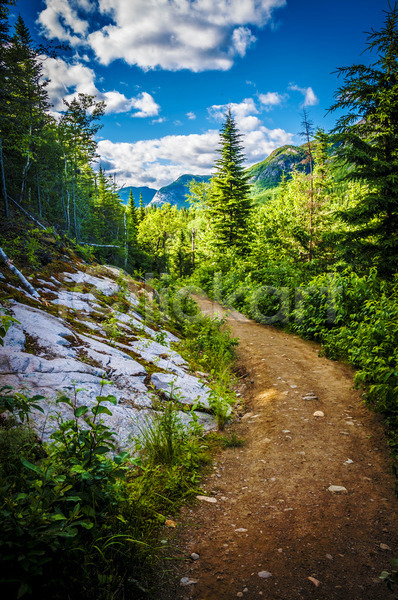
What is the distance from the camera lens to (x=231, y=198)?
2477 cm

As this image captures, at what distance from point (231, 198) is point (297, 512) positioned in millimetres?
24637

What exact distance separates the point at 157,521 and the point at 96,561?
0.89 meters

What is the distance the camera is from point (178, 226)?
48406mm

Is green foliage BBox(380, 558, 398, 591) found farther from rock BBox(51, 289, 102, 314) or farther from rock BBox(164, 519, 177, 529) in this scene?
rock BBox(51, 289, 102, 314)

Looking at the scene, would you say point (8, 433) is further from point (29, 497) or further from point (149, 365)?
point (149, 365)

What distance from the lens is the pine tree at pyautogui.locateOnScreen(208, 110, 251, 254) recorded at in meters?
24.4

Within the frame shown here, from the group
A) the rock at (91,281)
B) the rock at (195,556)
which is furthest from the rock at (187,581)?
the rock at (91,281)

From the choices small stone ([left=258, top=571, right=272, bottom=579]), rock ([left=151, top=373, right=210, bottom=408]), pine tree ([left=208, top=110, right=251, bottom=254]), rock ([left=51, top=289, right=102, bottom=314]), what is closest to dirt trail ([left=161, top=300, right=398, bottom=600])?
small stone ([left=258, top=571, right=272, bottom=579])

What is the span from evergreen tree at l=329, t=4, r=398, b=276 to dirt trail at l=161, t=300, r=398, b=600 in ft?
20.7

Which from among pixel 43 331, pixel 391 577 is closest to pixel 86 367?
pixel 43 331

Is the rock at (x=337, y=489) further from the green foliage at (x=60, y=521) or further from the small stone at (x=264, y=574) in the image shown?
the green foliage at (x=60, y=521)

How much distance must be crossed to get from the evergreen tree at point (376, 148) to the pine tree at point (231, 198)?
1448cm

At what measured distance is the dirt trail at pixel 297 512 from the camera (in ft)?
6.81

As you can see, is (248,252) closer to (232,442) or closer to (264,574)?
(232,442)
